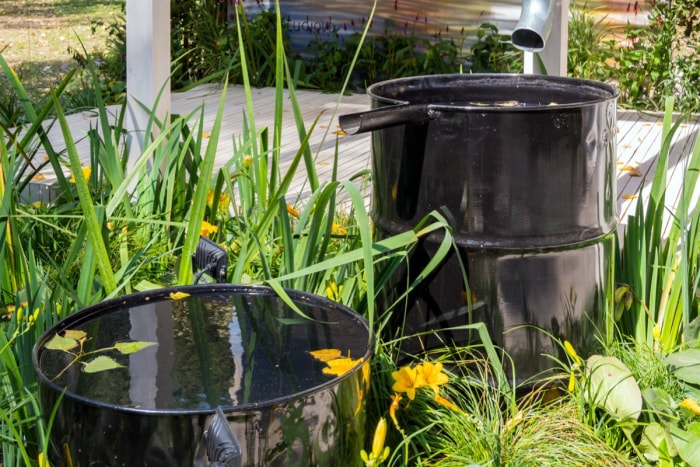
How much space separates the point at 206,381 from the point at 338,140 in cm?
298

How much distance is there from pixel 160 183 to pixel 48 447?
4.50 feet

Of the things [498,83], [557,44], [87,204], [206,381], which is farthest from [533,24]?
[206,381]

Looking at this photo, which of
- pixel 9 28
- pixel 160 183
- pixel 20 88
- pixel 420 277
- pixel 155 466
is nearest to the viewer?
pixel 155 466

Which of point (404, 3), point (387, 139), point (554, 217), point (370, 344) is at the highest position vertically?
point (404, 3)

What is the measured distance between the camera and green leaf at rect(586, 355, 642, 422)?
1880 millimetres

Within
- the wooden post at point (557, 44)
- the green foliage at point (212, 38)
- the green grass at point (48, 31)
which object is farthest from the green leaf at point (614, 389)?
the green grass at point (48, 31)

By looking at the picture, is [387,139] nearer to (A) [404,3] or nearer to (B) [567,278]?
(B) [567,278]

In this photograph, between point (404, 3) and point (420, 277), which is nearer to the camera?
point (420, 277)

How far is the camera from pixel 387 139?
196 cm

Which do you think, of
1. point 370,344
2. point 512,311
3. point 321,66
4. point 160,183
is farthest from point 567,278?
point 321,66

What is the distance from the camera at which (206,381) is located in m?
1.34

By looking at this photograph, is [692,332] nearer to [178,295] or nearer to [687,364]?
[687,364]

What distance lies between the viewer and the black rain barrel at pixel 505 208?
1.84 metres

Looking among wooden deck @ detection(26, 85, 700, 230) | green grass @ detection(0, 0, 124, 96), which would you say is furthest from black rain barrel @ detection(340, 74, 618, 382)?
green grass @ detection(0, 0, 124, 96)
